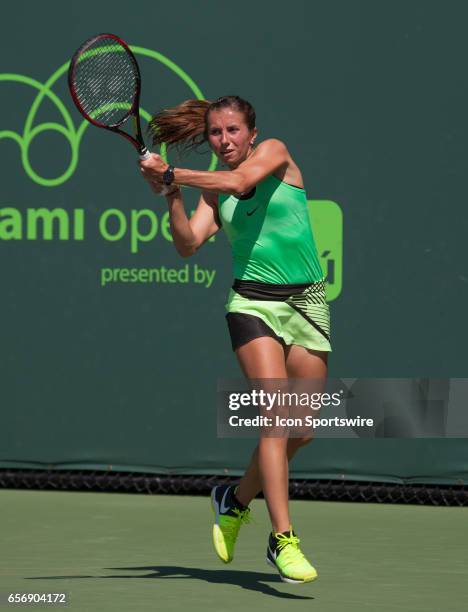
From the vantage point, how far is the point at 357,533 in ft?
19.3

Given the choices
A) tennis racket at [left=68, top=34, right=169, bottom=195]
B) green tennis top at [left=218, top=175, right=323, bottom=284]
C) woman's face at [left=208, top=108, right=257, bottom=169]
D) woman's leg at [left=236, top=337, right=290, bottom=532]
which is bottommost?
woman's leg at [left=236, top=337, right=290, bottom=532]

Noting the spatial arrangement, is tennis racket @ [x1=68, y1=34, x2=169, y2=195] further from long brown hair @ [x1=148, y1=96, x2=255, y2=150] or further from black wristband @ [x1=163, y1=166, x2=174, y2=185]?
black wristband @ [x1=163, y1=166, x2=174, y2=185]

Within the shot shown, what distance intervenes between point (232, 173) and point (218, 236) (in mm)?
2248

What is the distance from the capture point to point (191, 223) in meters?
4.92

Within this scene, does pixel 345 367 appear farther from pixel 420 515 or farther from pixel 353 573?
pixel 353 573

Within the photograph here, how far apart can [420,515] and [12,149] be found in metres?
2.40

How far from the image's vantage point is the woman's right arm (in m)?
4.70

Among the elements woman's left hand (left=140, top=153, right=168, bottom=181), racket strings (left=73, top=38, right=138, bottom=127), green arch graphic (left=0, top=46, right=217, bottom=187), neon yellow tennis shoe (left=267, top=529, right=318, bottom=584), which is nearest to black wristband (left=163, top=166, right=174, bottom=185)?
woman's left hand (left=140, top=153, right=168, bottom=181)

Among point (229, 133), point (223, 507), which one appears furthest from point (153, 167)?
point (223, 507)

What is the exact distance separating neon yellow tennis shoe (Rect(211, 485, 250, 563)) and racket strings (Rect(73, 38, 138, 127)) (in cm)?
125

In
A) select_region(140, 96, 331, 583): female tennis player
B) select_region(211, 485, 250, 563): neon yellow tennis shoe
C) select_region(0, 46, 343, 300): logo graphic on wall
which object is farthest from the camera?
Result: select_region(0, 46, 343, 300): logo graphic on wall

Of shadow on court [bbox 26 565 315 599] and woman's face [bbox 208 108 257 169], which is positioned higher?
woman's face [bbox 208 108 257 169]

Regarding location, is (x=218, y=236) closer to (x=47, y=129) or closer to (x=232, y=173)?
(x=47, y=129)

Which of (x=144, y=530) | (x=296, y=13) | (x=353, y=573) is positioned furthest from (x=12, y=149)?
(x=353, y=573)
